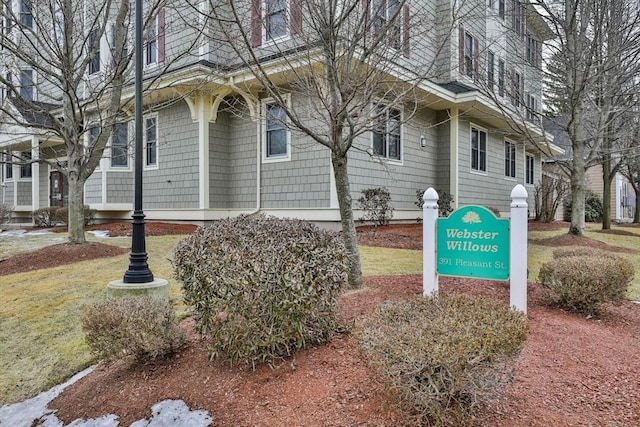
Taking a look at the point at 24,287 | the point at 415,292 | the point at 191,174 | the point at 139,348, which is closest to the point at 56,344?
the point at 139,348

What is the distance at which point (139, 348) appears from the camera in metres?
3.45

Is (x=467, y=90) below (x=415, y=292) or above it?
above

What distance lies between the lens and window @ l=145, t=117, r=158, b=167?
14266mm

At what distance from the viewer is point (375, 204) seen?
38.0 feet

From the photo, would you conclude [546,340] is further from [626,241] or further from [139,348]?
[626,241]

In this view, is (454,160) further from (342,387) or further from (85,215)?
(342,387)

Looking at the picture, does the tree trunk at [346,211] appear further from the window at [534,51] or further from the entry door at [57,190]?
the entry door at [57,190]

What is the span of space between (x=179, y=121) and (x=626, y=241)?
44.4ft

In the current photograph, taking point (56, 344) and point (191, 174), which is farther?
point (191, 174)

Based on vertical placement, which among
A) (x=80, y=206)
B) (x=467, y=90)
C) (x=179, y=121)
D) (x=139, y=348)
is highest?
(x=467, y=90)

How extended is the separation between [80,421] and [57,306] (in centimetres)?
293

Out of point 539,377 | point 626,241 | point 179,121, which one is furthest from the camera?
point 179,121

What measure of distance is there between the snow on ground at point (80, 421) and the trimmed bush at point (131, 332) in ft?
1.71

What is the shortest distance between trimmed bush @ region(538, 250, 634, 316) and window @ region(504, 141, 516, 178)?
14.3 meters
